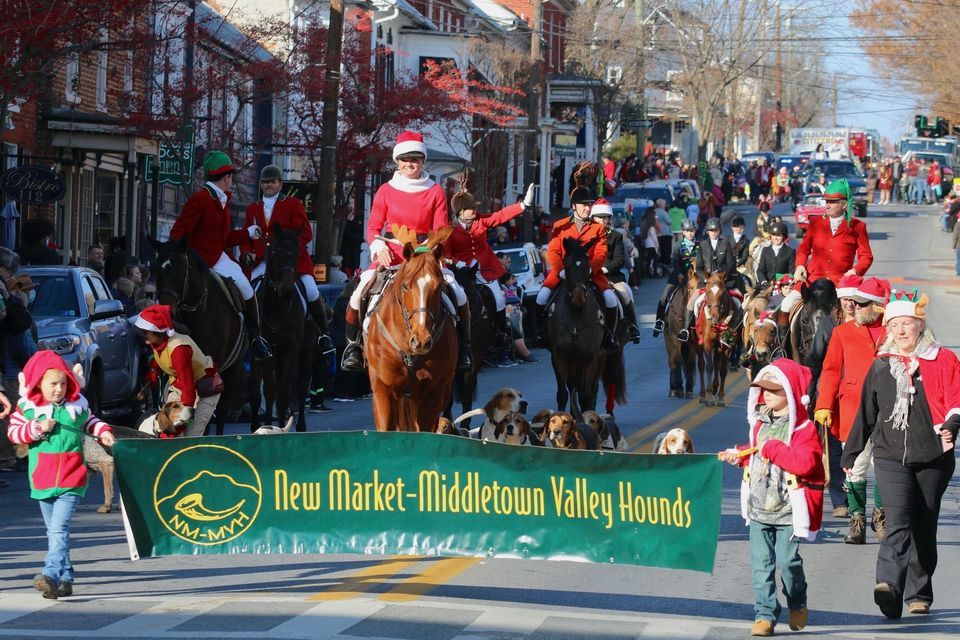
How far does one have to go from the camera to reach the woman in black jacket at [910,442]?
1064 centimetres

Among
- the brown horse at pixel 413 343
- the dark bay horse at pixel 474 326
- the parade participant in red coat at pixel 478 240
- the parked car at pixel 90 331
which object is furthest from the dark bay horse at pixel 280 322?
the brown horse at pixel 413 343

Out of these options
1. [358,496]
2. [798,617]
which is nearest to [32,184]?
[358,496]

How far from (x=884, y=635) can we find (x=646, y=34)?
213 feet

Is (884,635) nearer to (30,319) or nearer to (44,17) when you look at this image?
(30,319)

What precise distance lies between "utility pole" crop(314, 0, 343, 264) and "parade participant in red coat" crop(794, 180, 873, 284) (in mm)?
10889

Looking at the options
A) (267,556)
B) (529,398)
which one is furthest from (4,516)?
(529,398)

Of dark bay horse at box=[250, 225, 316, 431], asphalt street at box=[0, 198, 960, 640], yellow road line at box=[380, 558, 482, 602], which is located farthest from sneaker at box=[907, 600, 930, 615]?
dark bay horse at box=[250, 225, 316, 431]

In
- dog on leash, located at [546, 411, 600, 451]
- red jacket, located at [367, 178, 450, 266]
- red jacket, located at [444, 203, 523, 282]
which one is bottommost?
dog on leash, located at [546, 411, 600, 451]

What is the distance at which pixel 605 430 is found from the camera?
16.3 meters

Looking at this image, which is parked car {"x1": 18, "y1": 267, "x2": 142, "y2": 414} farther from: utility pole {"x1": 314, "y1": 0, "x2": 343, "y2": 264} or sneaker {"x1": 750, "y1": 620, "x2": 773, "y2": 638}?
sneaker {"x1": 750, "y1": 620, "x2": 773, "y2": 638}

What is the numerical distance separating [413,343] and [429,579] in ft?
8.86

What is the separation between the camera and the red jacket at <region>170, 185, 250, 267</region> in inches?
670

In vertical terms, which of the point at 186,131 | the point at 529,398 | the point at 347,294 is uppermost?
the point at 186,131

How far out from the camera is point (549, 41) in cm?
7419
